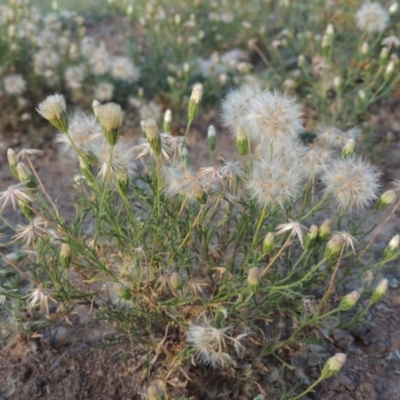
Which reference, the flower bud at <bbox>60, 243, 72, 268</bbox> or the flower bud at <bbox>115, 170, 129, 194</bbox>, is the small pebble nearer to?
the flower bud at <bbox>115, 170, 129, 194</bbox>

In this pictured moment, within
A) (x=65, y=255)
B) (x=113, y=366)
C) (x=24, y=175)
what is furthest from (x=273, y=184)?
(x=113, y=366)

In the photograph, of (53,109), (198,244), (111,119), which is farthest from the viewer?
(198,244)

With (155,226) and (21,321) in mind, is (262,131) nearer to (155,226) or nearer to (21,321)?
(155,226)

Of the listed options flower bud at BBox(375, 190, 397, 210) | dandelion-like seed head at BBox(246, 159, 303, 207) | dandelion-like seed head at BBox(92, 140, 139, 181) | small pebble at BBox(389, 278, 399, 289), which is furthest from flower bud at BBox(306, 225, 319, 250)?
small pebble at BBox(389, 278, 399, 289)

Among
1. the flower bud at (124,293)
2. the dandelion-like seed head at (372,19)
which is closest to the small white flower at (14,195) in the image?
the flower bud at (124,293)

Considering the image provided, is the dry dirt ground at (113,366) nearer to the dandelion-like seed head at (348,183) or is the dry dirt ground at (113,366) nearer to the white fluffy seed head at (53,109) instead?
the dandelion-like seed head at (348,183)

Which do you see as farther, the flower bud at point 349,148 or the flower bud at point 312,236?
the flower bud at point 349,148

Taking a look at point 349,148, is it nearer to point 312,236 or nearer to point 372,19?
point 312,236

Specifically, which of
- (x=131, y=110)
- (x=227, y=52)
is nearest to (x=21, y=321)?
(x=131, y=110)

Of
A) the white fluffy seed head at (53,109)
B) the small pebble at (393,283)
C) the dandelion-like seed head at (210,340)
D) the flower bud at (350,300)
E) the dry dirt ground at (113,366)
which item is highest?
the white fluffy seed head at (53,109)

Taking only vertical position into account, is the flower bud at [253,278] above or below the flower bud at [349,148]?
below
